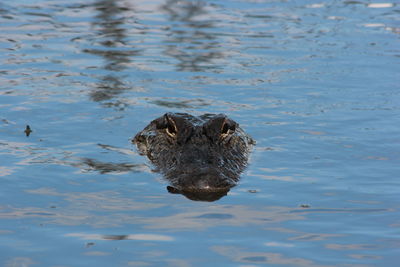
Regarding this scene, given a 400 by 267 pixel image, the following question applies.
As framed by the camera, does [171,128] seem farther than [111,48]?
No

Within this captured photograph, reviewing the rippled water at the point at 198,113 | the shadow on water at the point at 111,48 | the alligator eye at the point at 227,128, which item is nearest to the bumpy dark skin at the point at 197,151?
the alligator eye at the point at 227,128

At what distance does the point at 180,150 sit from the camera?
8.64 metres

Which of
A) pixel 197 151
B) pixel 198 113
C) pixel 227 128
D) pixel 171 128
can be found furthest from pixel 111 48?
pixel 197 151

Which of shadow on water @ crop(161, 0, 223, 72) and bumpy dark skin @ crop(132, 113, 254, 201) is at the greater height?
shadow on water @ crop(161, 0, 223, 72)

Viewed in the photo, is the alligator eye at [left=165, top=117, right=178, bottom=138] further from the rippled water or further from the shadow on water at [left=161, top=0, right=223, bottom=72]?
the shadow on water at [left=161, top=0, right=223, bottom=72]

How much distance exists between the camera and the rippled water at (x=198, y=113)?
6.13 meters

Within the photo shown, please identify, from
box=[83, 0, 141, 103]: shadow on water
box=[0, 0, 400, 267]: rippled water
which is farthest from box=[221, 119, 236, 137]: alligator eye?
box=[83, 0, 141, 103]: shadow on water

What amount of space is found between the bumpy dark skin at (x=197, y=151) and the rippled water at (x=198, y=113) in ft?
0.62

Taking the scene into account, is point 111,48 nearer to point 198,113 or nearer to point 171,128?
point 198,113

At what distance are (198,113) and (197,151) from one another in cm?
261

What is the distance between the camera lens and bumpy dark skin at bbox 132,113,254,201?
25.3 ft

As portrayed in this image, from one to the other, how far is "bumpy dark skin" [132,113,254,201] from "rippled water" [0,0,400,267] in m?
0.19

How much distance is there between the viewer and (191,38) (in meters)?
16.8

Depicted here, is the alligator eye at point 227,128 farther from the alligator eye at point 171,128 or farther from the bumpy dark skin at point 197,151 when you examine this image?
the alligator eye at point 171,128
